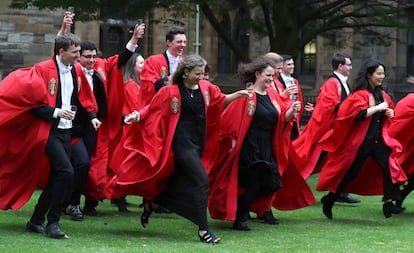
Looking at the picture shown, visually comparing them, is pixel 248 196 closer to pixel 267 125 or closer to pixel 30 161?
pixel 267 125

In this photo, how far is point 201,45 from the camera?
41594 millimetres

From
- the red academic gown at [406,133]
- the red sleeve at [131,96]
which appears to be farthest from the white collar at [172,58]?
the red academic gown at [406,133]

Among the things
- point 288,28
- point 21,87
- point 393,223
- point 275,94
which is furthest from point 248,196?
point 288,28

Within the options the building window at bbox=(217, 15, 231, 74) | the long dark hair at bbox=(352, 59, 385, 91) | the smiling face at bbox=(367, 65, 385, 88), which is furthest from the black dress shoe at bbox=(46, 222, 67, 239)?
the building window at bbox=(217, 15, 231, 74)

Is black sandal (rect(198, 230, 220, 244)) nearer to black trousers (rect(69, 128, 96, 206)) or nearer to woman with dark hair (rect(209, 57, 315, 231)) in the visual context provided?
woman with dark hair (rect(209, 57, 315, 231))

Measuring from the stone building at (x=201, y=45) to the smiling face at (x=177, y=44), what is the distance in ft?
51.5

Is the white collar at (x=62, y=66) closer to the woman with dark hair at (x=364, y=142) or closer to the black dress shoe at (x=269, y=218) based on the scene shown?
the black dress shoe at (x=269, y=218)

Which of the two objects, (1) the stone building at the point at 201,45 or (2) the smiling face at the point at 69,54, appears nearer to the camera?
(2) the smiling face at the point at 69,54

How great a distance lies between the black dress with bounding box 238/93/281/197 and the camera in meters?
11.7

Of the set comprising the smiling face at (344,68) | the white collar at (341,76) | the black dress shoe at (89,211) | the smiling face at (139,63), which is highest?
the smiling face at (139,63)

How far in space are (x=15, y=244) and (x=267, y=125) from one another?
3231mm

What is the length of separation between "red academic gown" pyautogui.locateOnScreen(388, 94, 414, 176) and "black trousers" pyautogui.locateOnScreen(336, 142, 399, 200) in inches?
39.7

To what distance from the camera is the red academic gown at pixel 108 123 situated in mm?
12680

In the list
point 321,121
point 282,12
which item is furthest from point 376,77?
point 282,12
